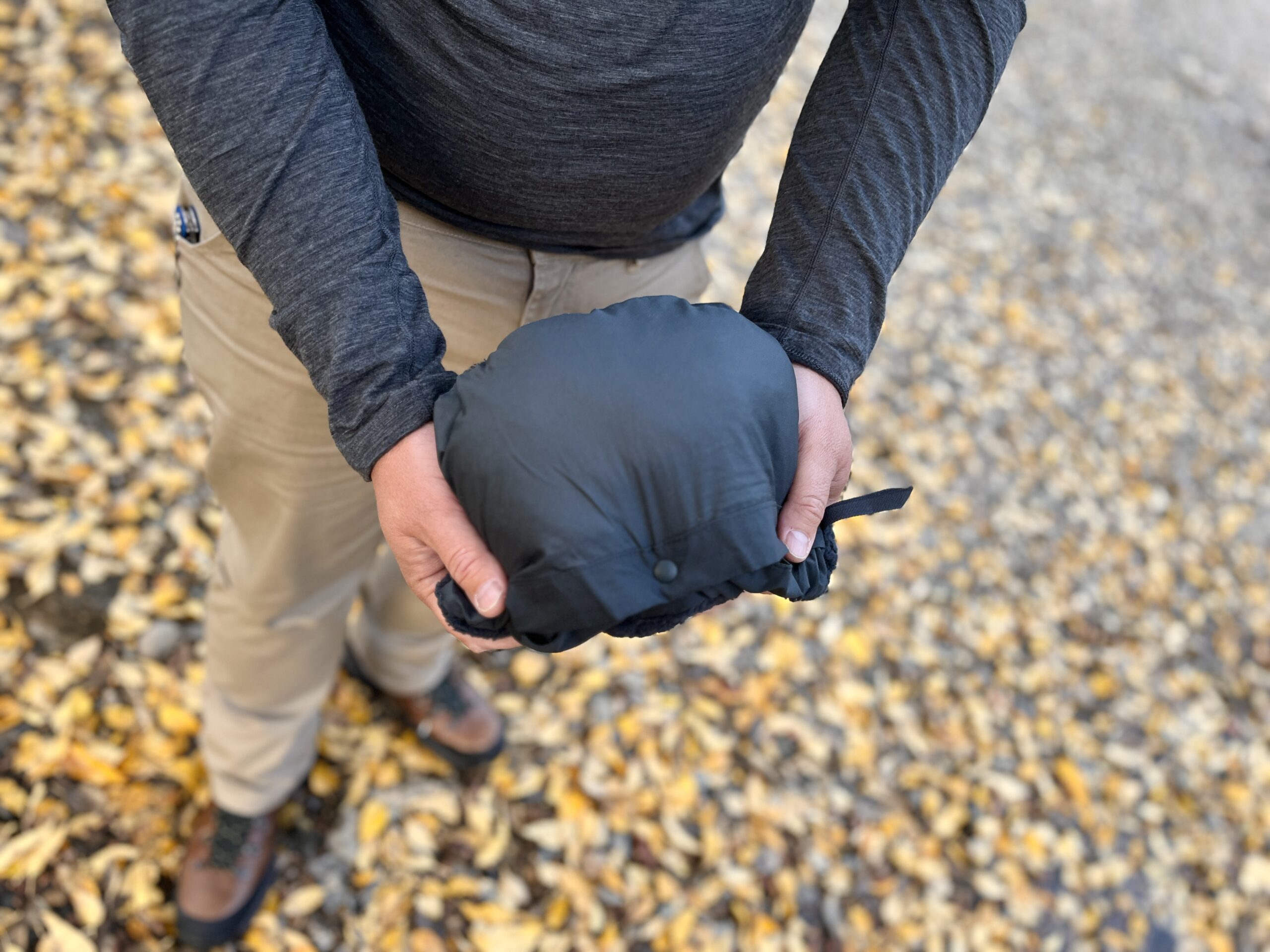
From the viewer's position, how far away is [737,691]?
9.86 feet

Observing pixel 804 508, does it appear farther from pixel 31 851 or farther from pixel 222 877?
pixel 31 851

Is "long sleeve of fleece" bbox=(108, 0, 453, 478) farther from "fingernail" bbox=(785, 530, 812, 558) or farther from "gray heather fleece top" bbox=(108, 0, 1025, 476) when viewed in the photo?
"fingernail" bbox=(785, 530, 812, 558)

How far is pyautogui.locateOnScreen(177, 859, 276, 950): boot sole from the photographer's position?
82.5 inches

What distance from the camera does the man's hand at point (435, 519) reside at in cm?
109

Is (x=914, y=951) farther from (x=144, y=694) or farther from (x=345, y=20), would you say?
(x=345, y=20)

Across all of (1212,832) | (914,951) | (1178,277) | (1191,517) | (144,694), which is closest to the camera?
(144,694)

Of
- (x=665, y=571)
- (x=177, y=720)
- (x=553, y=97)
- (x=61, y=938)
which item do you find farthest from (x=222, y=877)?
(x=553, y=97)

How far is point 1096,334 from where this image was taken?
16.6ft

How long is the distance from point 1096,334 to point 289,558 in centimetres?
475

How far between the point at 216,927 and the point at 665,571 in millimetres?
1711

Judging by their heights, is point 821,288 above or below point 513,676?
above

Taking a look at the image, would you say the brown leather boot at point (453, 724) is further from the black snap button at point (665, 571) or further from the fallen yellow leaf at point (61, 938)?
the black snap button at point (665, 571)

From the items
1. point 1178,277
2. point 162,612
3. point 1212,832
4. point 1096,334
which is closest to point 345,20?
point 162,612

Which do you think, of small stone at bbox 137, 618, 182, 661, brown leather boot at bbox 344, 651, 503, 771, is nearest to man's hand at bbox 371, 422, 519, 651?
brown leather boot at bbox 344, 651, 503, 771
